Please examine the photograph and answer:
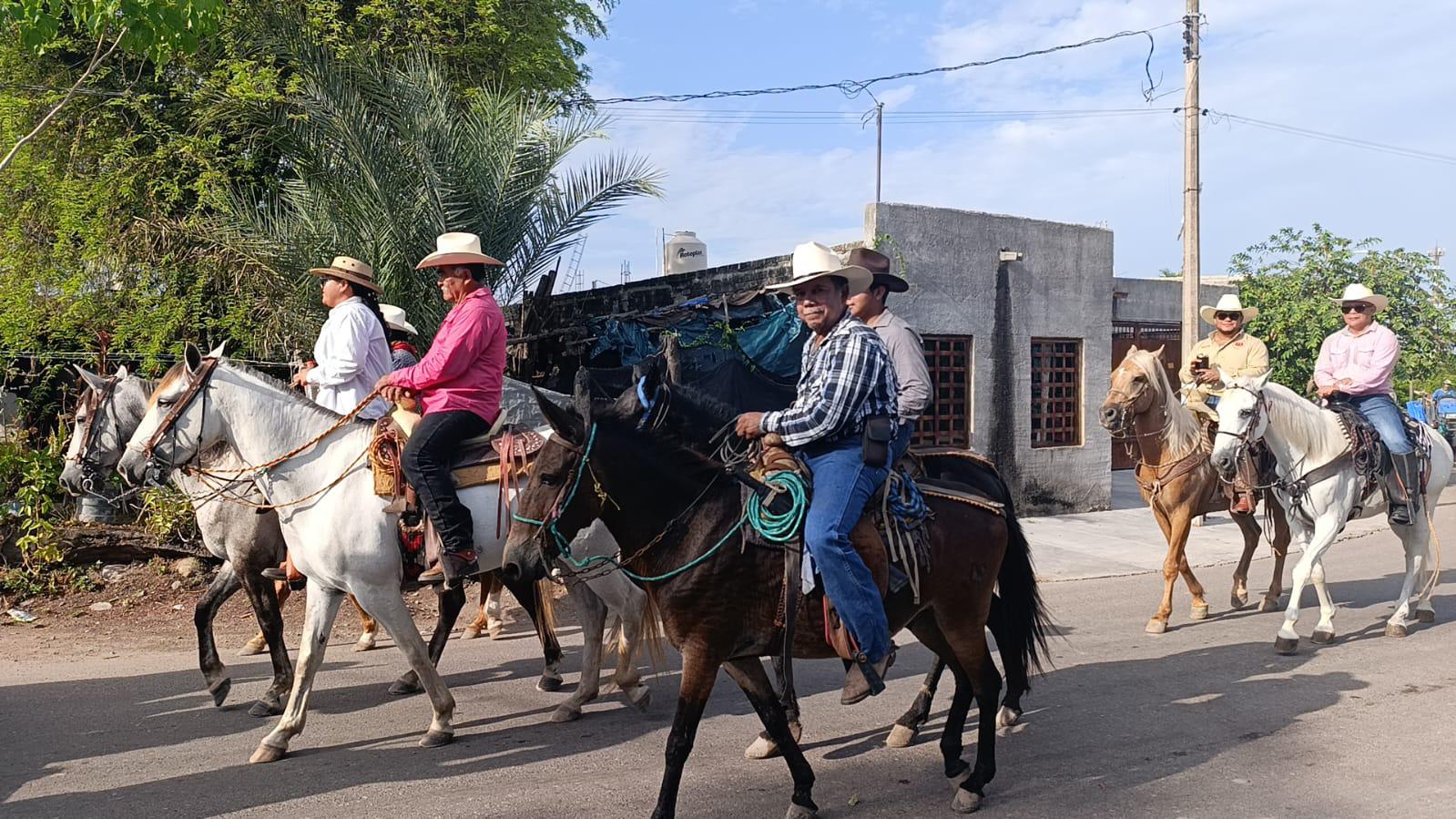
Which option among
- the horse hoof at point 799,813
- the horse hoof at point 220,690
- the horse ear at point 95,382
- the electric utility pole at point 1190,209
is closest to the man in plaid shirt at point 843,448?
the horse hoof at point 799,813

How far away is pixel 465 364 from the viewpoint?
6.13m

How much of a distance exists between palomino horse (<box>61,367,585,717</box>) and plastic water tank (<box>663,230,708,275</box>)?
10.5 metres

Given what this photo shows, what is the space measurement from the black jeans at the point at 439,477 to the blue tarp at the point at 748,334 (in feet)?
21.0

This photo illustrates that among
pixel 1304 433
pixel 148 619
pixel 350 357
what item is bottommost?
pixel 148 619

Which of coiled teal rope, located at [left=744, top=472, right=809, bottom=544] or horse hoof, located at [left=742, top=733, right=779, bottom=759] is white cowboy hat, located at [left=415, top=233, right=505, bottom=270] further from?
horse hoof, located at [left=742, top=733, right=779, bottom=759]

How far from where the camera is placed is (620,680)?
21.9ft

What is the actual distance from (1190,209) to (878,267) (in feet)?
34.5

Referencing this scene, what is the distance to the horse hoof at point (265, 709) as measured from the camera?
6707 millimetres

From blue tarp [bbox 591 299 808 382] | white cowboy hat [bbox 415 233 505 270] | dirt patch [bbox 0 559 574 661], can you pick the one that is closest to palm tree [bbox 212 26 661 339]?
blue tarp [bbox 591 299 808 382]

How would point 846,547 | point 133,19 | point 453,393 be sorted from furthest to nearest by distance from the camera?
1. point 133,19
2. point 453,393
3. point 846,547

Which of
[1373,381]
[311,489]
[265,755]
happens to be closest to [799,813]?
Answer: [265,755]

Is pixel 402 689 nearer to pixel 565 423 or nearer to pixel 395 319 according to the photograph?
pixel 395 319

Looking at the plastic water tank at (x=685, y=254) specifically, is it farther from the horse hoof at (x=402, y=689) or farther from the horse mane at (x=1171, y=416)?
the horse hoof at (x=402, y=689)

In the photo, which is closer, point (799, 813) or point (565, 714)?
point (799, 813)
